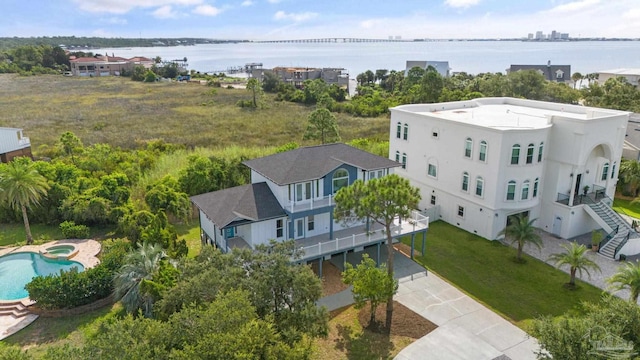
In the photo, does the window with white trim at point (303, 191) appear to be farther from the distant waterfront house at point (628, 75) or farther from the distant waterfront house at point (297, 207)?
the distant waterfront house at point (628, 75)

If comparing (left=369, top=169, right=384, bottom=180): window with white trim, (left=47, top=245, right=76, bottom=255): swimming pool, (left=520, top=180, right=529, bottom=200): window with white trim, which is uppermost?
(left=369, top=169, right=384, bottom=180): window with white trim

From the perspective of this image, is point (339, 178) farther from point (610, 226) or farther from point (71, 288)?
point (610, 226)

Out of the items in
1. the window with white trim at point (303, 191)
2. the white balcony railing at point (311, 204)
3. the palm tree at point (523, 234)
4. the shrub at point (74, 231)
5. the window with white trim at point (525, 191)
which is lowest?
the shrub at point (74, 231)

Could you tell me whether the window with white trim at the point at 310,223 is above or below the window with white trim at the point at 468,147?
below

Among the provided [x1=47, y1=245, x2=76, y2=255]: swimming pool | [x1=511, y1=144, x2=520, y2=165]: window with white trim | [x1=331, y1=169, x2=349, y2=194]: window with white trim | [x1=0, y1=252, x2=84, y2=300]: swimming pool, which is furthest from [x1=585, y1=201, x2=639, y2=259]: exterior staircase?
[x1=47, y1=245, x2=76, y2=255]: swimming pool

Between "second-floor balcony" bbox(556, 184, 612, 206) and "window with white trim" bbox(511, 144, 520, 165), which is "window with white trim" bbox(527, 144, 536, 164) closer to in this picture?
"window with white trim" bbox(511, 144, 520, 165)

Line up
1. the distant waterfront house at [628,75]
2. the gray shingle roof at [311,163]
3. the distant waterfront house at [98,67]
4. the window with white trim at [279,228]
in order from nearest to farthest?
the gray shingle roof at [311,163] → the window with white trim at [279,228] → the distant waterfront house at [628,75] → the distant waterfront house at [98,67]

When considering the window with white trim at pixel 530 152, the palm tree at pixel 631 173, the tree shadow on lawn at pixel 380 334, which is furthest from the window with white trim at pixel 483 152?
the palm tree at pixel 631 173
